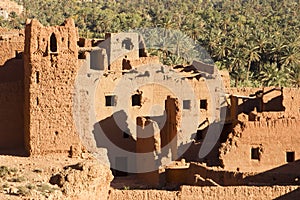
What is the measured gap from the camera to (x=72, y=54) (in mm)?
28734

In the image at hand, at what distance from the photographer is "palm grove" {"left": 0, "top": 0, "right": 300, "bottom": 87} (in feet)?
187

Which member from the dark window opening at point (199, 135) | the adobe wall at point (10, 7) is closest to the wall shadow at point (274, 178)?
the dark window opening at point (199, 135)

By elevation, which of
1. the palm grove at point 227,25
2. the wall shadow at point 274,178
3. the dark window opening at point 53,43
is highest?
the palm grove at point 227,25

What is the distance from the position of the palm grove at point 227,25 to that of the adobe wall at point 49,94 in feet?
73.7

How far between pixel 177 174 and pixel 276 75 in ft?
76.4

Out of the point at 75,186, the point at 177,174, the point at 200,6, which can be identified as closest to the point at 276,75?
the point at 177,174

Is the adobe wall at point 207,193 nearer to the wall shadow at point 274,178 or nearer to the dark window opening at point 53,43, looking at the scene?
the wall shadow at point 274,178

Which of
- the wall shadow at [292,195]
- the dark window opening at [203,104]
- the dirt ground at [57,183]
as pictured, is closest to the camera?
the dirt ground at [57,183]

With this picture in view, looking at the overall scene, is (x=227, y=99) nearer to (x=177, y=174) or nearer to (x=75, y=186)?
(x=177, y=174)

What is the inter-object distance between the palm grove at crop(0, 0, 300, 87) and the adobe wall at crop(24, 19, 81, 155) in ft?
73.7

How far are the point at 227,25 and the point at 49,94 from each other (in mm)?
52395

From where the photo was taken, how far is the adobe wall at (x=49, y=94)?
28344 millimetres

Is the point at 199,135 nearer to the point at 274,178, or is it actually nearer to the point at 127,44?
the point at 274,178

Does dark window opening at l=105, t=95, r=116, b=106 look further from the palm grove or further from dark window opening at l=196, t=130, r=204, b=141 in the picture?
the palm grove
